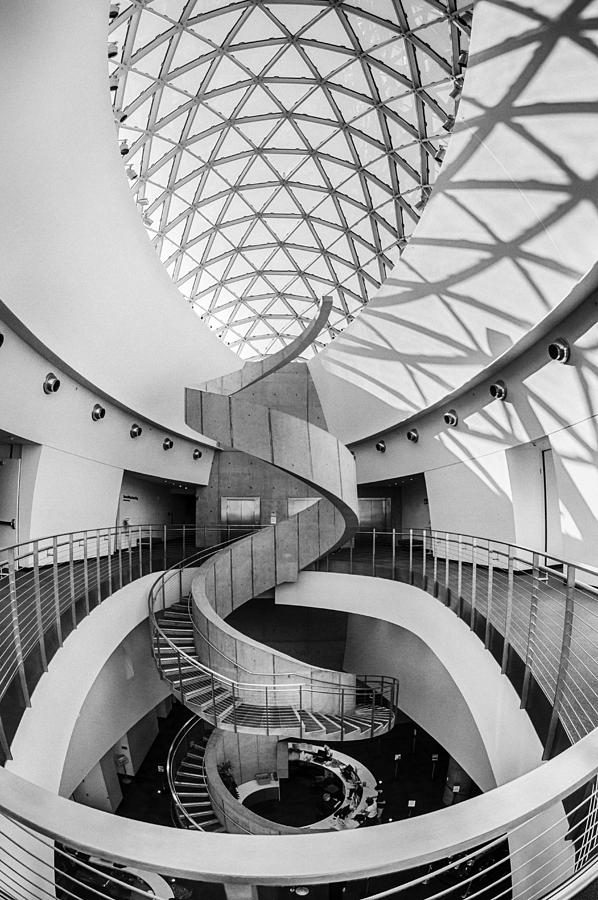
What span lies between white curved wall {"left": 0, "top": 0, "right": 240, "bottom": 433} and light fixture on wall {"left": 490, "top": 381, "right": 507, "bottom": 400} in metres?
Result: 9.73

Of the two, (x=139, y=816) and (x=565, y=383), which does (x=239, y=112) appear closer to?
(x=565, y=383)

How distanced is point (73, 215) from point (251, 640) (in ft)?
33.3

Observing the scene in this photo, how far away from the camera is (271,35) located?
2098 cm

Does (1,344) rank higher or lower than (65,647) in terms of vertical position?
higher

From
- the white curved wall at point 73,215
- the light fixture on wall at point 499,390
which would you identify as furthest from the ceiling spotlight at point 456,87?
the light fixture on wall at point 499,390

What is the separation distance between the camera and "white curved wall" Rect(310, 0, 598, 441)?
761 centimetres

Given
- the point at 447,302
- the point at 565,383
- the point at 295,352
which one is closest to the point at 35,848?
the point at 565,383

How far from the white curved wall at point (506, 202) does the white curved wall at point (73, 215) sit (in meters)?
6.30

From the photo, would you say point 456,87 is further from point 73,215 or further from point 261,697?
point 261,697

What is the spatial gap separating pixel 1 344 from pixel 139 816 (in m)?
14.5

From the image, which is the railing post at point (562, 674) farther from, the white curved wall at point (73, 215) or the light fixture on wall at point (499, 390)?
the white curved wall at point (73, 215)

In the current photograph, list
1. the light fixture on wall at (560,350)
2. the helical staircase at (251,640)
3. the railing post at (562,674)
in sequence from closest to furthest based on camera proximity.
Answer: the railing post at (562,674) < the light fixture on wall at (560,350) < the helical staircase at (251,640)

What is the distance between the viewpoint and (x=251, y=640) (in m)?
14.0

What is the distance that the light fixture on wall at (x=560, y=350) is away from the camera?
10227 mm
